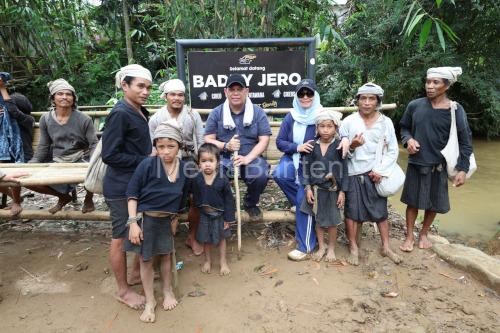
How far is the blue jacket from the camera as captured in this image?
11.4ft

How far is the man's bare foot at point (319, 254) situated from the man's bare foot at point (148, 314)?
146 centimetres

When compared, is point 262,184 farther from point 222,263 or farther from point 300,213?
point 222,263

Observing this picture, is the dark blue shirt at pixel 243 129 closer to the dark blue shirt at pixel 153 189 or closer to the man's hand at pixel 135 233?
the dark blue shirt at pixel 153 189

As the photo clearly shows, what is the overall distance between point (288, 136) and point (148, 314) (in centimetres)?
198

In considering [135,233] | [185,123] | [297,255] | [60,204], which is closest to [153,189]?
[135,233]

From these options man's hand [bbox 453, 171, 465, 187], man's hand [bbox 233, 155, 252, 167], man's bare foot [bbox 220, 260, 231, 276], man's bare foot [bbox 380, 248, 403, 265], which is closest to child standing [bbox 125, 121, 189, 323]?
man's bare foot [bbox 220, 260, 231, 276]

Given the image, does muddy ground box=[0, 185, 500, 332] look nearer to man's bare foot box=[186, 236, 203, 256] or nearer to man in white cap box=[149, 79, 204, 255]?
man's bare foot box=[186, 236, 203, 256]

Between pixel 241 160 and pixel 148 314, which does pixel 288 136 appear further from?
pixel 148 314

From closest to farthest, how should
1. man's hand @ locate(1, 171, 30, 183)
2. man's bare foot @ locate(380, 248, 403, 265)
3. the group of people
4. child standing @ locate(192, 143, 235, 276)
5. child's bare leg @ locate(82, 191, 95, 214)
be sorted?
the group of people → child standing @ locate(192, 143, 235, 276) → man's hand @ locate(1, 171, 30, 183) → man's bare foot @ locate(380, 248, 403, 265) → child's bare leg @ locate(82, 191, 95, 214)

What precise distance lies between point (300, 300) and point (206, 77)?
2.76 metres

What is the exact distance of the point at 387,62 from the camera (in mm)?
8836

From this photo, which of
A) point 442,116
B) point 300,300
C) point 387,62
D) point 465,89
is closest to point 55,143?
point 300,300

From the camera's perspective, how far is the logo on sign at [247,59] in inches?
172

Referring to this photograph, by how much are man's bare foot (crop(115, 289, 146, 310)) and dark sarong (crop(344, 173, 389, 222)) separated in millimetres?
1913
